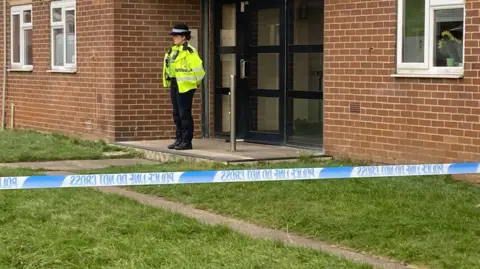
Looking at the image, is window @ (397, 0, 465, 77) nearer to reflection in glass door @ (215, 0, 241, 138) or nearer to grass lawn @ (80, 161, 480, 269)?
grass lawn @ (80, 161, 480, 269)

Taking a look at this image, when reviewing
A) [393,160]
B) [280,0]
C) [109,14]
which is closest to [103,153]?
[109,14]

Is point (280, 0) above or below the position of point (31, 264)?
above

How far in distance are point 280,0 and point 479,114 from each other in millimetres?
4388

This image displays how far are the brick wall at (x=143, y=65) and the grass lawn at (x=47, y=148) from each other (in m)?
0.66

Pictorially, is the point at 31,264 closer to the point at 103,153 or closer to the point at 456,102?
the point at 456,102

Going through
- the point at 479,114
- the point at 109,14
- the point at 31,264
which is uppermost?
the point at 109,14

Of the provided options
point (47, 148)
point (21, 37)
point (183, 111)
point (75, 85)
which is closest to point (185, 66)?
point (183, 111)

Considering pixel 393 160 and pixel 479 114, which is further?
pixel 393 160

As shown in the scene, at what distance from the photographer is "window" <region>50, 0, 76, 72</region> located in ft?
54.1

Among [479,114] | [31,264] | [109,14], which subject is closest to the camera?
[31,264]

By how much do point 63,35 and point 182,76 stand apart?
467cm

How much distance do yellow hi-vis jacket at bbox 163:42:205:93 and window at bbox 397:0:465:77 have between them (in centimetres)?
309

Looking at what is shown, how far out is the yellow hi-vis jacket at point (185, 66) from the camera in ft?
42.5

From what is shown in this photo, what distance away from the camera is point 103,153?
13898 millimetres
